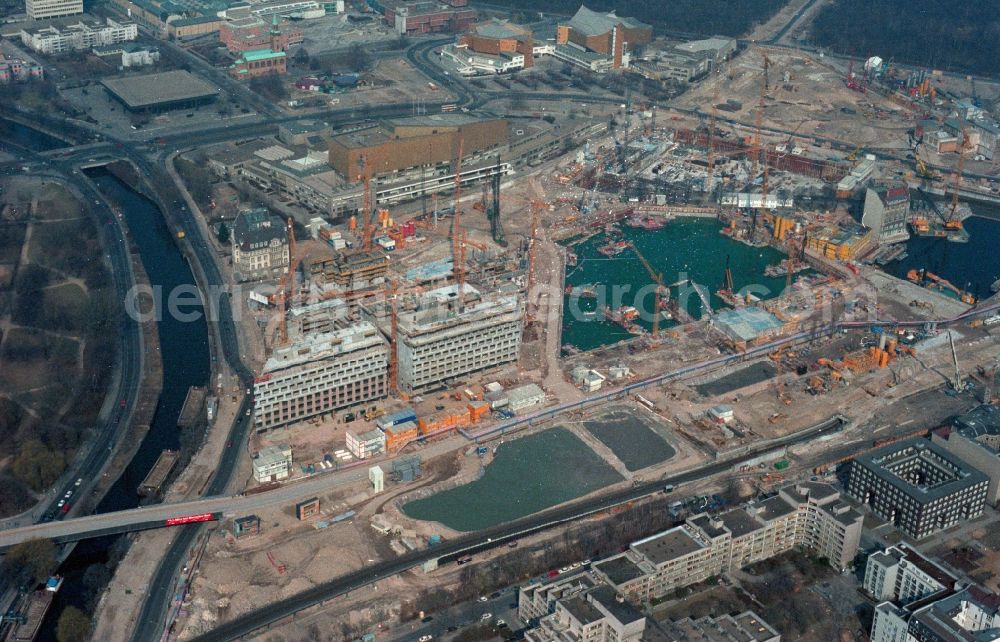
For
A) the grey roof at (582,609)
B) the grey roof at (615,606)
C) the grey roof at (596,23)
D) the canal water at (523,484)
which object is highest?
the grey roof at (596,23)

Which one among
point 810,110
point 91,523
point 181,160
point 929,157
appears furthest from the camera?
point 810,110

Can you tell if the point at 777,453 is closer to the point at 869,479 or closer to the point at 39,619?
the point at 869,479

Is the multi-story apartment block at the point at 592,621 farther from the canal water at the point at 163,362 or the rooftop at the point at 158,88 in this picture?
the rooftop at the point at 158,88

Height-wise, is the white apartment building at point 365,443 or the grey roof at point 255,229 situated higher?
the grey roof at point 255,229

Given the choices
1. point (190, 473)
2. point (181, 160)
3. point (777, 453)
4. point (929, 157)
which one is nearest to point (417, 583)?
point (190, 473)

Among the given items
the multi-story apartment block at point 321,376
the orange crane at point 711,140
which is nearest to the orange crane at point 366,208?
the multi-story apartment block at point 321,376

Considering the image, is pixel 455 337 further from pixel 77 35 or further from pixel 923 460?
pixel 77 35
